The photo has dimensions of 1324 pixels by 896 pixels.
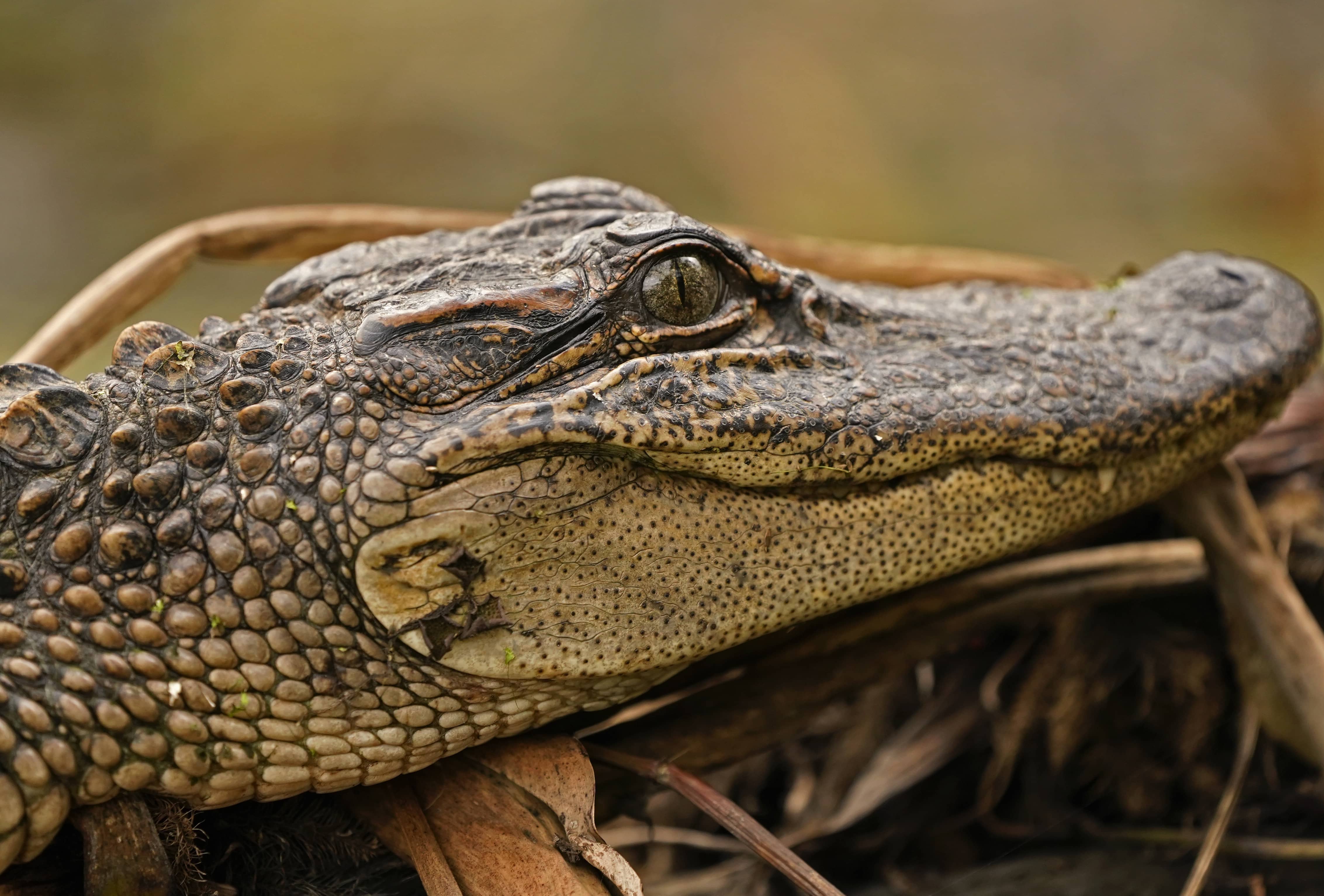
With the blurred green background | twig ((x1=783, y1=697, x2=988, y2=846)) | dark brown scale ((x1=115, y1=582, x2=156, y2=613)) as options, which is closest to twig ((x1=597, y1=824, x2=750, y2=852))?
twig ((x1=783, y1=697, x2=988, y2=846))

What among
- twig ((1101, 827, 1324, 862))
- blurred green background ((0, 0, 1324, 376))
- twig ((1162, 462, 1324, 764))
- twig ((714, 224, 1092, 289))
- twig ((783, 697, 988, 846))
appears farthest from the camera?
blurred green background ((0, 0, 1324, 376))

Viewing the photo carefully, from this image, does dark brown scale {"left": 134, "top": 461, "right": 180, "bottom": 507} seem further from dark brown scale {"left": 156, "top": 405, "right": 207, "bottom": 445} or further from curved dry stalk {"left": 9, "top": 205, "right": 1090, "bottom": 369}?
curved dry stalk {"left": 9, "top": 205, "right": 1090, "bottom": 369}

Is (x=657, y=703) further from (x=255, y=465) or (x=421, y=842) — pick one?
(x=255, y=465)

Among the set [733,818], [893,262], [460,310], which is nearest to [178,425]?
[460,310]

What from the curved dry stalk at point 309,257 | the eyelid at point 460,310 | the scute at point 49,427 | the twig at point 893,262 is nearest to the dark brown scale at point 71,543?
the scute at point 49,427

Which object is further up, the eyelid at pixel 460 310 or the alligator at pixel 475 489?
the eyelid at pixel 460 310

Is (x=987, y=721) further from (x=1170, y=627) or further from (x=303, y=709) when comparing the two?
(x=303, y=709)

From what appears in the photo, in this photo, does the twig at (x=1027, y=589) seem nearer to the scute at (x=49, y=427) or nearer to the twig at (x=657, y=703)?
the twig at (x=657, y=703)

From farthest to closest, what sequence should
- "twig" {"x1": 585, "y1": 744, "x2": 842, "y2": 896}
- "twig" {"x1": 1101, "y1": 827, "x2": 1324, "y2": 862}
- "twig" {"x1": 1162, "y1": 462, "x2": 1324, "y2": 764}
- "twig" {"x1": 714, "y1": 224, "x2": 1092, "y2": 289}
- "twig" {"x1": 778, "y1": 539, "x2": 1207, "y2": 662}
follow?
"twig" {"x1": 714, "y1": 224, "x2": 1092, "y2": 289}, "twig" {"x1": 1101, "y1": 827, "x2": 1324, "y2": 862}, "twig" {"x1": 1162, "y1": 462, "x2": 1324, "y2": 764}, "twig" {"x1": 778, "y1": 539, "x2": 1207, "y2": 662}, "twig" {"x1": 585, "y1": 744, "x2": 842, "y2": 896}
